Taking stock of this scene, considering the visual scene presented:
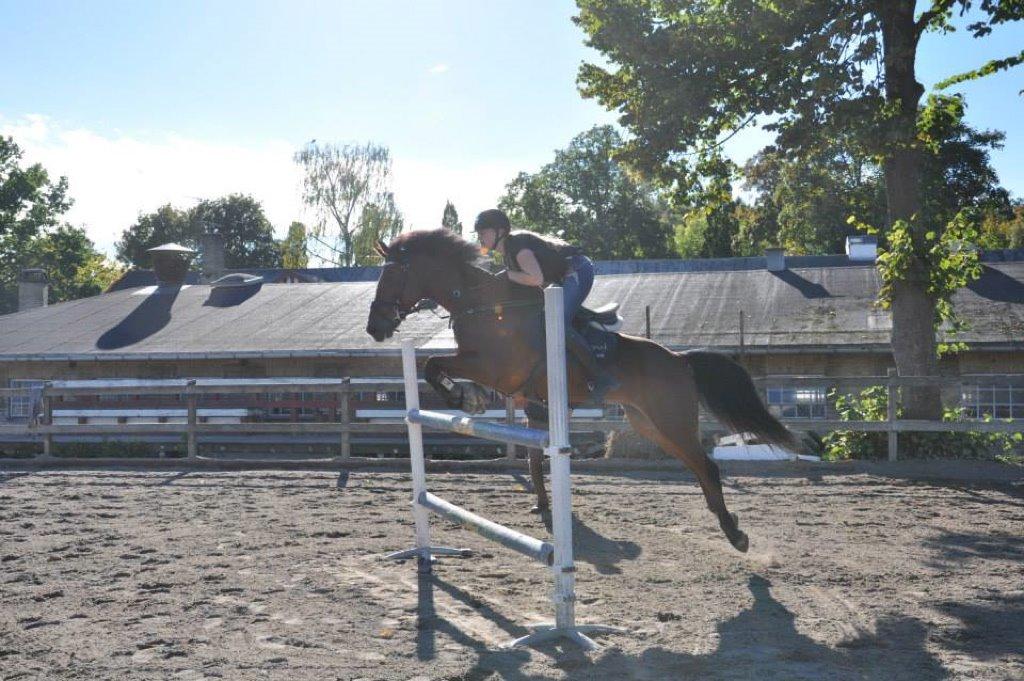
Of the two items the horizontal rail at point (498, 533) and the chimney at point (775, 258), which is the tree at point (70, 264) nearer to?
the chimney at point (775, 258)

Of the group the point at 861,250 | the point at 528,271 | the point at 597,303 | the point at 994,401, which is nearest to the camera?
the point at 528,271

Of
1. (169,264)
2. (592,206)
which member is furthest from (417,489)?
(592,206)

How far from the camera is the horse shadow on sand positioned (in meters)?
3.88

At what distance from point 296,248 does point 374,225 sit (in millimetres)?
5043

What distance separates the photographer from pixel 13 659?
4.26m

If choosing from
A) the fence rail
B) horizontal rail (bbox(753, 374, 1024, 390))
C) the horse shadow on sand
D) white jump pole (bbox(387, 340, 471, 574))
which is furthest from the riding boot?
horizontal rail (bbox(753, 374, 1024, 390))

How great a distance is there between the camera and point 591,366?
20.1 ft

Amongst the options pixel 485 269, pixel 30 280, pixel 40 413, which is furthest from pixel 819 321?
pixel 30 280

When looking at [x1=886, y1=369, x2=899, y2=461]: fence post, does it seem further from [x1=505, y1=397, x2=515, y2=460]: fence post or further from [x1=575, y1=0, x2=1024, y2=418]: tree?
[x1=505, y1=397, x2=515, y2=460]: fence post

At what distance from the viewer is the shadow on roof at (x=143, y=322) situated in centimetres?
2188

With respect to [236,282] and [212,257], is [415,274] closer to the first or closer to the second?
[236,282]

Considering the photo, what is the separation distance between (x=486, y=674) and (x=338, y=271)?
32.1 m

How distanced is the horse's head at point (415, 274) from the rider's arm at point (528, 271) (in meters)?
0.58

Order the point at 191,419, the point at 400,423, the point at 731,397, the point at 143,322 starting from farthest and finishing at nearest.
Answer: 1. the point at 143,322
2. the point at 191,419
3. the point at 400,423
4. the point at 731,397
